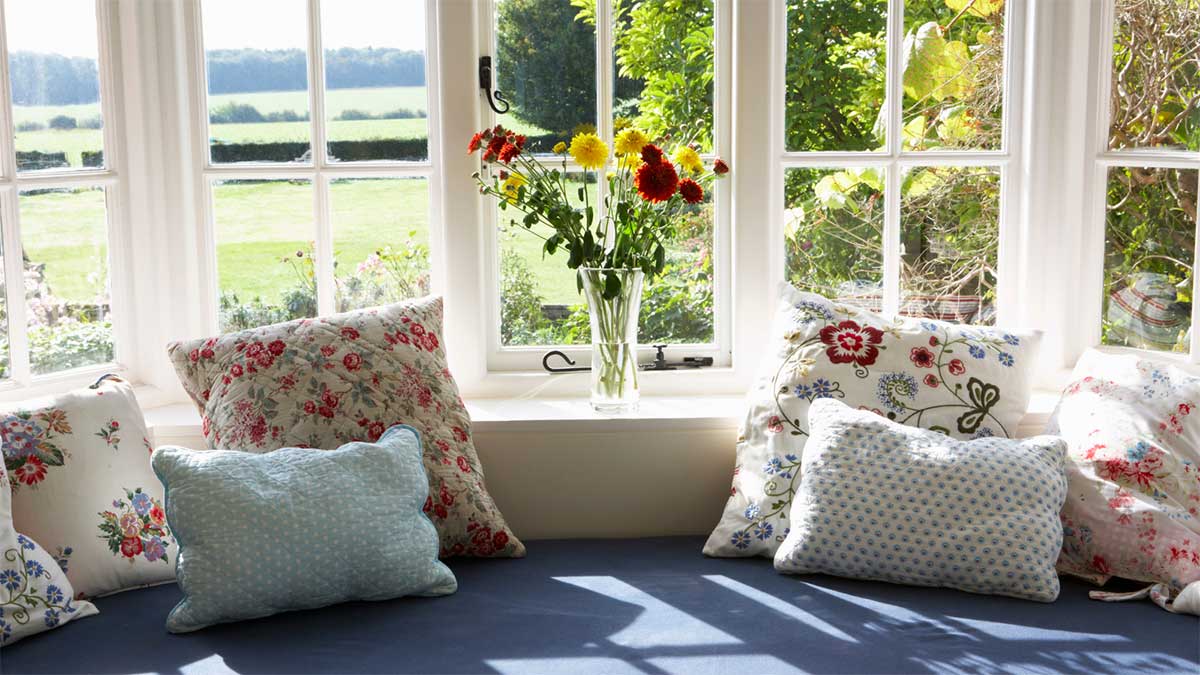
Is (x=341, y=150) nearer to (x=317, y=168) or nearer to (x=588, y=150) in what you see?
(x=317, y=168)

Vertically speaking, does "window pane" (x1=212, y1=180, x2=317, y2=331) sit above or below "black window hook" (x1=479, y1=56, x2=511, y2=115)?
below

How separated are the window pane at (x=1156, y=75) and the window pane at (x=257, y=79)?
192 cm

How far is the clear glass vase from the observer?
2691mm

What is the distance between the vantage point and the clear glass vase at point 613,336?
2691 mm

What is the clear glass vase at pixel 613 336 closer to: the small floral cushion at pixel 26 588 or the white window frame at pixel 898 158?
the white window frame at pixel 898 158

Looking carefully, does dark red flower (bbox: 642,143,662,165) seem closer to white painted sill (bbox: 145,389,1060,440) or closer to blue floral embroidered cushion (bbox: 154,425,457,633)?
white painted sill (bbox: 145,389,1060,440)

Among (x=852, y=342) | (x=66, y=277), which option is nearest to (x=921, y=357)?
(x=852, y=342)

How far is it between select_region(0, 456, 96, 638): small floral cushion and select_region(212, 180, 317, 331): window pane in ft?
2.90

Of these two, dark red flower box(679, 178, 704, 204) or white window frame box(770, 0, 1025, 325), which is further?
white window frame box(770, 0, 1025, 325)

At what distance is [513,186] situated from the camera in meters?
2.81

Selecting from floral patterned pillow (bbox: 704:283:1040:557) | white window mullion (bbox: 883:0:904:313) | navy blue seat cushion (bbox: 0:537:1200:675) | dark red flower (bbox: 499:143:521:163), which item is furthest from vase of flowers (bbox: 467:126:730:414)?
navy blue seat cushion (bbox: 0:537:1200:675)

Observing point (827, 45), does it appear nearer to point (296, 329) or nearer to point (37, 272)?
point (296, 329)

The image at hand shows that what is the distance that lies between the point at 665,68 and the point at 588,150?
0.39 metres

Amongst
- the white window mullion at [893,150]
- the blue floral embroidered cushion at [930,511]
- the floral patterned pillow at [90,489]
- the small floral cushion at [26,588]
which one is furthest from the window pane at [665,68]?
the small floral cushion at [26,588]
